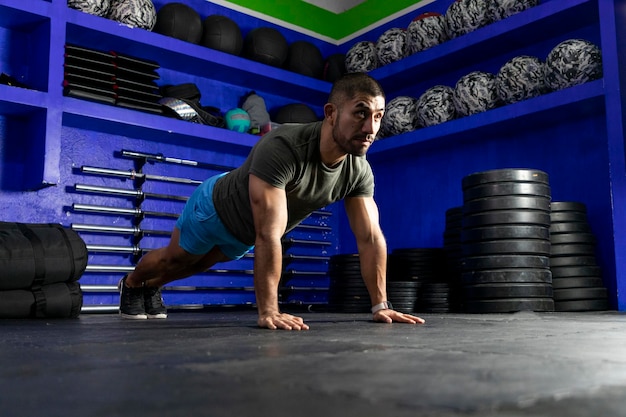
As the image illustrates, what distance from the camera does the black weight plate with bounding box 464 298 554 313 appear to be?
3.79m

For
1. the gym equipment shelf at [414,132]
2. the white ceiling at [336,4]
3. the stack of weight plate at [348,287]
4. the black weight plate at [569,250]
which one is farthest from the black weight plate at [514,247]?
the white ceiling at [336,4]

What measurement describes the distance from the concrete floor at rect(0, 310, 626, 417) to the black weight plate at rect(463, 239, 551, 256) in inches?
90.8

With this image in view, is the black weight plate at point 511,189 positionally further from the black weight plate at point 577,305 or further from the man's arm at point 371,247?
the man's arm at point 371,247

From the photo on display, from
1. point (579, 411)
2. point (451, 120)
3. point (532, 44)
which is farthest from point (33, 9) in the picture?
point (579, 411)

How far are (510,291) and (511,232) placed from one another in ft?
1.22

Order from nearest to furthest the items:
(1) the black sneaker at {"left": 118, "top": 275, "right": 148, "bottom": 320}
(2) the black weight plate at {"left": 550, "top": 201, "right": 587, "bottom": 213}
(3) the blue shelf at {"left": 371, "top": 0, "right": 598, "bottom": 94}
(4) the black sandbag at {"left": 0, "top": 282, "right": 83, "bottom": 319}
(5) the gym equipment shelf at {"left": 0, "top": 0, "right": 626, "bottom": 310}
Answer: (4) the black sandbag at {"left": 0, "top": 282, "right": 83, "bottom": 319} < (1) the black sneaker at {"left": 118, "top": 275, "right": 148, "bottom": 320} < (2) the black weight plate at {"left": 550, "top": 201, "right": 587, "bottom": 213} < (5) the gym equipment shelf at {"left": 0, "top": 0, "right": 626, "bottom": 310} < (3) the blue shelf at {"left": 371, "top": 0, "right": 598, "bottom": 94}

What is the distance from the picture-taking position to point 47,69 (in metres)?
4.49

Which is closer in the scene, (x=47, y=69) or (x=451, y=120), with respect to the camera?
(x=47, y=69)

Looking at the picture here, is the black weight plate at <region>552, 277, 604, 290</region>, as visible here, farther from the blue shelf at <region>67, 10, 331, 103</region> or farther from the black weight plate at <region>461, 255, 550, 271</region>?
the blue shelf at <region>67, 10, 331, 103</region>

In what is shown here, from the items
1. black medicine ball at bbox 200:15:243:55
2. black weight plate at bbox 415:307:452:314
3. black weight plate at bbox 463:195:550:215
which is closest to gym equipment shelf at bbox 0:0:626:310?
black medicine ball at bbox 200:15:243:55

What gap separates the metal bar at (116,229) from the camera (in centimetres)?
470

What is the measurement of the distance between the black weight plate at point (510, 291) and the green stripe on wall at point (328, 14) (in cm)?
333

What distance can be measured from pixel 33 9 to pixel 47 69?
0.44m

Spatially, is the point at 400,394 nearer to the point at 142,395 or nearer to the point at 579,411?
the point at 579,411
